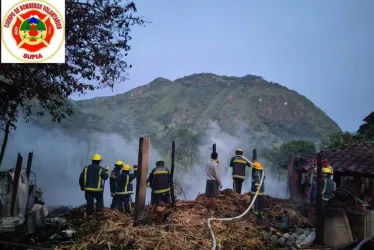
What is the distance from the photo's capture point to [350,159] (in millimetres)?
13141

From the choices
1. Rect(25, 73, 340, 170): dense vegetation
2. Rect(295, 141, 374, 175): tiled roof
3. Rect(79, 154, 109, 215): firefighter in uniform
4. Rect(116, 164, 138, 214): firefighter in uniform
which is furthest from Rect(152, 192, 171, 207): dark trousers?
Rect(25, 73, 340, 170): dense vegetation

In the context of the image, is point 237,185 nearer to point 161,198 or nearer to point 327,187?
point 161,198

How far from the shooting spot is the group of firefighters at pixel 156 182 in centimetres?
941

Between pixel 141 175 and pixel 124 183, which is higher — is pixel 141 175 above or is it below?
above

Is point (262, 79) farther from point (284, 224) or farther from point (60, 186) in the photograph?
point (284, 224)

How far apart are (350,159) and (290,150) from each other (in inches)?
593

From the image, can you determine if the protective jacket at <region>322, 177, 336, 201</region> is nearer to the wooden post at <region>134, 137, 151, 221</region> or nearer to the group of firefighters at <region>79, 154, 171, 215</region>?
the group of firefighters at <region>79, 154, 171, 215</region>

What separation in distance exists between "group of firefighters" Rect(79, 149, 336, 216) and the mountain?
1131 inches

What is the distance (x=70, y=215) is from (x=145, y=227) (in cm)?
352

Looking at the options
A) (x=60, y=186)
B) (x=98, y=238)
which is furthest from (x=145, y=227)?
(x=60, y=186)

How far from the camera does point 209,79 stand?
79.3m

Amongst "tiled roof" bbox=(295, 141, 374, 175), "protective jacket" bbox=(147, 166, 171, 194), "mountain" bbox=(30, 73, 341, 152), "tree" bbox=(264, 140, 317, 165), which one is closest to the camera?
"protective jacket" bbox=(147, 166, 171, 194)

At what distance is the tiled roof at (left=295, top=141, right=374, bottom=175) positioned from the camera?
12.3 m

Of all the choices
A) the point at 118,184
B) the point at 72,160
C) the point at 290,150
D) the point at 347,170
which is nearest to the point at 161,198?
the point at 118,184
